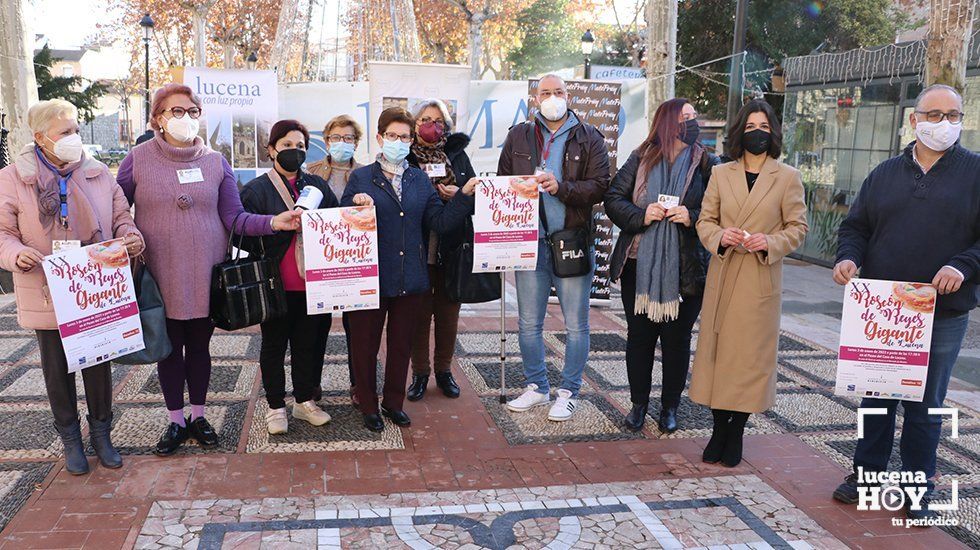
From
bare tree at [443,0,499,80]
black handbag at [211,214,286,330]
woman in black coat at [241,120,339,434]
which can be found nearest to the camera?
black handbag at [211,214,286,330]

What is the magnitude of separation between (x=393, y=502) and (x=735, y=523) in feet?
5.39

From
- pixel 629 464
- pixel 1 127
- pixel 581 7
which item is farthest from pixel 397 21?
pixel 581 7

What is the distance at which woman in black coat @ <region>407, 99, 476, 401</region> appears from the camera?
477 centimetres

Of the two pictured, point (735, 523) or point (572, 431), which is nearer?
point (735, 523)

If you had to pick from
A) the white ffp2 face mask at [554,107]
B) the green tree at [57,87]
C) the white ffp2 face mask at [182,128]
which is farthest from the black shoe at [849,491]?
the green tree at [57,87]

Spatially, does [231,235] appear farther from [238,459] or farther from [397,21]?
[397,21]

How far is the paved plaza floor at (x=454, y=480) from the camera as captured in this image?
3445 mm

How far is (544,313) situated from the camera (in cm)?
498

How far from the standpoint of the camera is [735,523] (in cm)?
363

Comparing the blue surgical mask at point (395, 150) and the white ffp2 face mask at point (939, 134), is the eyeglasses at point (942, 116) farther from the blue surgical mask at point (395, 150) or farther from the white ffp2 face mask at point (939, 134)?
the blue surgical mask at point (395, 150)

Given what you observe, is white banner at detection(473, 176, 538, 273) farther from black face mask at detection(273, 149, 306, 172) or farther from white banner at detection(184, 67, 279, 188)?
white banner at detection(184, 67, 279, 188)

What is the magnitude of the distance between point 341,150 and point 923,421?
→ 351 cm

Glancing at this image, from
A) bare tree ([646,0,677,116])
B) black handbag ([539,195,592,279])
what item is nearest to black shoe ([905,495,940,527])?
black handbag ([539,195,592,279])

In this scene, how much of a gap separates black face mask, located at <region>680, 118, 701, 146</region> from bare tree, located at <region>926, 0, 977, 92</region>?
168 inches
